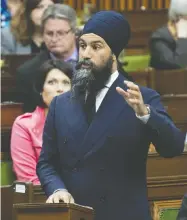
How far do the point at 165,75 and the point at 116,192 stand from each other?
2.43 meters

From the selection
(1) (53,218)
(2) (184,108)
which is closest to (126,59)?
(2) (184,108)

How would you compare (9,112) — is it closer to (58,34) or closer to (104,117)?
(58,34)

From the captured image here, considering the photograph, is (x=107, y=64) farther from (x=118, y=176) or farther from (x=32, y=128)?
(x=32, y=128)

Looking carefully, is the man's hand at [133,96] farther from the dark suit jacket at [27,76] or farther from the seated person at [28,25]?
the seated person at [28,25]

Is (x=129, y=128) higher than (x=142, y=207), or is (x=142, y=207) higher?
(x=129, y=128)

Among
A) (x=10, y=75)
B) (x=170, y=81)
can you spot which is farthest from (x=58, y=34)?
(x=170, y=81)

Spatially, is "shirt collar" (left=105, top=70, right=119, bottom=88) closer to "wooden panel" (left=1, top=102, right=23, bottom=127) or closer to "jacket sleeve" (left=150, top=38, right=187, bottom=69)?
"wooden panel" (left=1, top=102, right=23, bottom=127)

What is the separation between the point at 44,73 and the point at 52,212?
1725mm

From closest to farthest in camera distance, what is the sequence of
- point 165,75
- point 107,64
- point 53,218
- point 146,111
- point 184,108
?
point 53,218
point 146,111
point 107,64
point 184,108
point 165,75

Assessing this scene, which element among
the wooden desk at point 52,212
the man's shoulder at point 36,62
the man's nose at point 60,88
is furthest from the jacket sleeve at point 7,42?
the wooden desk at point 52,212

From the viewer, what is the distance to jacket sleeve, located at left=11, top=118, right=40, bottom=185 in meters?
4.33

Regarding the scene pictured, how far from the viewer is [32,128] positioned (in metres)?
4.41

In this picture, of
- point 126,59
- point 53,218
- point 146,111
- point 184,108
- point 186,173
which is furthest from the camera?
point 126,59

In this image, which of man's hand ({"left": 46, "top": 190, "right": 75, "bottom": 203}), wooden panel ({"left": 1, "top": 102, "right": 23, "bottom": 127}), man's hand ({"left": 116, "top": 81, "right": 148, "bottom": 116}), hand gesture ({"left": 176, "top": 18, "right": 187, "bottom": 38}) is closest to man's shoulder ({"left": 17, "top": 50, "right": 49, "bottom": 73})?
wooden panel ({"left": 1, "top": 102, "right": 23, "bottom": 127})
